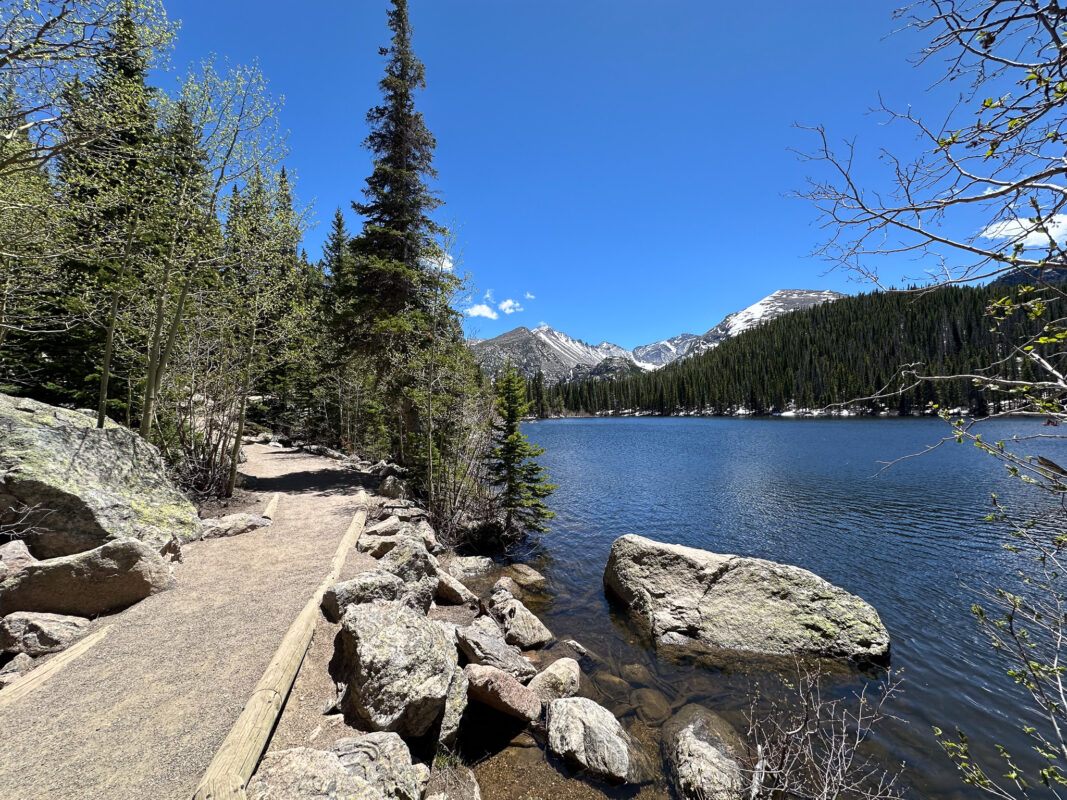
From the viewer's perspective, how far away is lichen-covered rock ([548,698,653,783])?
5.82m

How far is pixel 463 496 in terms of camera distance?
13156 mm

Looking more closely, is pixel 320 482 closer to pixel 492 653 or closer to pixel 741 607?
pixel 492 653

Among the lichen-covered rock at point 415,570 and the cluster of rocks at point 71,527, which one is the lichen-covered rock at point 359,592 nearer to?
the lichen-covered rock at point 415,570

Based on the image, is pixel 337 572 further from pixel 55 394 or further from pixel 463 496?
pixel 55 394

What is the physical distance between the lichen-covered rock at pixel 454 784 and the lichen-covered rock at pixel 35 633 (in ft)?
16.1

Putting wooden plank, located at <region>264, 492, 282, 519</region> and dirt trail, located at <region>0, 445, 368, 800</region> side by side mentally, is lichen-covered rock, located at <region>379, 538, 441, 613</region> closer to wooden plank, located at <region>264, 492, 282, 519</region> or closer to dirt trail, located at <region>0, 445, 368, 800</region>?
dirt trail, located at <region>0, 445, 368, 800</region>

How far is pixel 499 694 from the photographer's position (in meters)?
6.45

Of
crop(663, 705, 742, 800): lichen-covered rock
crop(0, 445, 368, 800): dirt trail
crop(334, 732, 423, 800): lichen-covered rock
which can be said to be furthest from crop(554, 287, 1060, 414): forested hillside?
crop(0, 445, 368, 800): dirt trail

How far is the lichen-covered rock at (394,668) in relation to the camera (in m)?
5.20

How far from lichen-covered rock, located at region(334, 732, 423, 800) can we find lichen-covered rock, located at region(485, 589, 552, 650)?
12.8 ft

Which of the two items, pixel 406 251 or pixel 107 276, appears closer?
pixel 107 276

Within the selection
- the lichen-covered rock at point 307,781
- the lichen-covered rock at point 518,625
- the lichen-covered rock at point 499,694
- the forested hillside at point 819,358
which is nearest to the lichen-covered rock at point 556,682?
the lichen-covered rock at point 499,694

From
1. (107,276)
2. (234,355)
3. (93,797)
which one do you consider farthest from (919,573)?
(107,276)

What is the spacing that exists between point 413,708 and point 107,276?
11.9m
